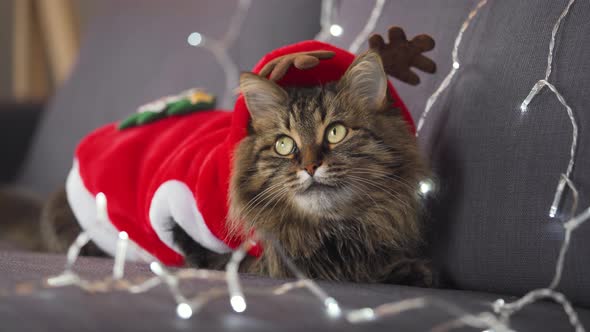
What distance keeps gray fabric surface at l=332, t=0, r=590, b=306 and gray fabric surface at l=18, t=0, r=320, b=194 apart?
76cm

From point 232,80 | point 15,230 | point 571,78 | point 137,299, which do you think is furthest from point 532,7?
point 15,230

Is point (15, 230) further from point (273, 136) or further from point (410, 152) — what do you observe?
point (410, 152)

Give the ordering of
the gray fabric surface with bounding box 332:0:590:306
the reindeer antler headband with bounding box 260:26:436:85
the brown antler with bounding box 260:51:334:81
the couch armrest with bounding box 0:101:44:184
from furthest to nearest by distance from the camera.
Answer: the couch armrest with bounding box 0:101:44:184, the reindeer antler headband with bounding box 260:26:436:85, the brown antler with bounding box 260:51:334:81, the gray fabric surface with bounding box 332:0:590:306

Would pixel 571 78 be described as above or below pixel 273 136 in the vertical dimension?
above

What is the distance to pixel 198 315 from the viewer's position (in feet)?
2.66

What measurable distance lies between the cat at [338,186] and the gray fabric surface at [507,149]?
0.25 ft

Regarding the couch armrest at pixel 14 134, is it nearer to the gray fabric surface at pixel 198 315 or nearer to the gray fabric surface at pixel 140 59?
the gray fabric surface at pixel 140 59

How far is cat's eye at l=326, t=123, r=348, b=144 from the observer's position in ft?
3.87

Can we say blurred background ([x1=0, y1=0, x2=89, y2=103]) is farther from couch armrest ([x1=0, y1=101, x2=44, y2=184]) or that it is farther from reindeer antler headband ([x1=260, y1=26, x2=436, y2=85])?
reindeer antler headband ([x1=260, y1=26, x2=436, y2=85])

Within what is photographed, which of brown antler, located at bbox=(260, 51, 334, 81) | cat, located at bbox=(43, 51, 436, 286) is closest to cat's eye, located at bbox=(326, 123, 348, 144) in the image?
cat, located at bbox=(43, 51, 436, 286)

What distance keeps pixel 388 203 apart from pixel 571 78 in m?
0.37

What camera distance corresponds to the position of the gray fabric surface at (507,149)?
1.04 meters

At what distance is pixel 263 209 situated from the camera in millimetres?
1235

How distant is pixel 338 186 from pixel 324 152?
67 mm
